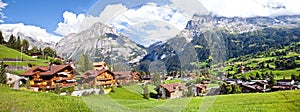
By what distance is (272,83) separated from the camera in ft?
267

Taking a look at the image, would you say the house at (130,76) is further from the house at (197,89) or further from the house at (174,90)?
the house at (197,89)

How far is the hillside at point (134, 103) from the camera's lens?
683 centimetres

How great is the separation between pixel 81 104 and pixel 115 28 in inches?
448

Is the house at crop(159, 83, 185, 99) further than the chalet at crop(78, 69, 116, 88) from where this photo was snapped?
No

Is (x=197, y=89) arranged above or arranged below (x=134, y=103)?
above

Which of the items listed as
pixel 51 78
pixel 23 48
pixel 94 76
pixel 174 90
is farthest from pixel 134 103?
pixel 23 48

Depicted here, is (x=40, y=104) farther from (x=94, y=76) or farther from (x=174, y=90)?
(x=174, y=90)

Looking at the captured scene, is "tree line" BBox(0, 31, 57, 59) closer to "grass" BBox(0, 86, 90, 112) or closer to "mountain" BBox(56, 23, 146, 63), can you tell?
"grass" BBox(0, 86, 90, 112)

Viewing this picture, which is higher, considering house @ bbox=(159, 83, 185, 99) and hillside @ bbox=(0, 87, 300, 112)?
house @ bbox=(159, 83, 185, 99)

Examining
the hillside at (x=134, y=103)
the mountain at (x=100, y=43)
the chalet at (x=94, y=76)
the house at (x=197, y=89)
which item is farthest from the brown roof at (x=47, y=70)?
the house at (x=197, y=89)

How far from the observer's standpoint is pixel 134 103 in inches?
378

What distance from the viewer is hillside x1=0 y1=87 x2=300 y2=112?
6828 millimetres

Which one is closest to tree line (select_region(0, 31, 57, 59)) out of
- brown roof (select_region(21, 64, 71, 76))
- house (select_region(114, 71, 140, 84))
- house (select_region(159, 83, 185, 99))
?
brown roof (select_region(21, 64, 71, 76))

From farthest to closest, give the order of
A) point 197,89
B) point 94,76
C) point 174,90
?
point 94,76 < point 174,90 < point 197,89
